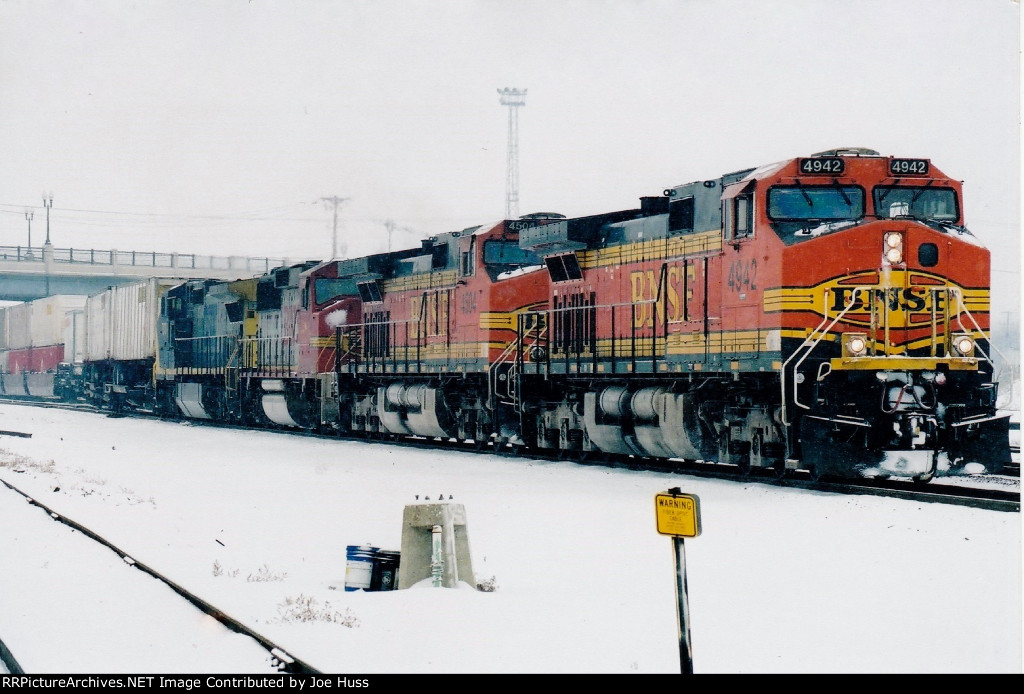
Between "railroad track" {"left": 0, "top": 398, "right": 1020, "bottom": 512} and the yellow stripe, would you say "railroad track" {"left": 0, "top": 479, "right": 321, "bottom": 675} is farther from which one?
the yellow stripe

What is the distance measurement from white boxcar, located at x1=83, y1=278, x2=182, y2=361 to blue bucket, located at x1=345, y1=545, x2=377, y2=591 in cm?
1995

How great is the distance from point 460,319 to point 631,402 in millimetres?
4071

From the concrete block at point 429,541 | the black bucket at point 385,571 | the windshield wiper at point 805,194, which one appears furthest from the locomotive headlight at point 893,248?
the black bucket at point 385,571

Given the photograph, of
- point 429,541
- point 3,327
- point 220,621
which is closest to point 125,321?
point 3,327

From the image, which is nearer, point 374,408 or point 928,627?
point 928,627

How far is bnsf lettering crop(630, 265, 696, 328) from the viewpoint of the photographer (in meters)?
11.2

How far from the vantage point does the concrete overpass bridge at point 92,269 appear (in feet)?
64.5

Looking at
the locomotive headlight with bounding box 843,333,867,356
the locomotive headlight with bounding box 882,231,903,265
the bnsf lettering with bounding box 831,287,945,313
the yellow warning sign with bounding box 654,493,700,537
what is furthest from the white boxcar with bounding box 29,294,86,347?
the yellow warning sign with bounding box 654,493,700,537

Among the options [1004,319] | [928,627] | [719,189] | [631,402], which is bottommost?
[928,627]

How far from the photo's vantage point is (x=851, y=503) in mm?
8453

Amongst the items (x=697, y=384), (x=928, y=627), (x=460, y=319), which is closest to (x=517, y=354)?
(x=460, y=319)

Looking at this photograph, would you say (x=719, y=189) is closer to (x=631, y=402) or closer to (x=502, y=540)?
(x=631, y=402)

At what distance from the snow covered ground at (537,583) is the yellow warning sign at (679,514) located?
63 cm

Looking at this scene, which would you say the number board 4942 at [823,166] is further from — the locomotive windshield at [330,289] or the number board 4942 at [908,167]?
the locomotive windshield at [330,289]
